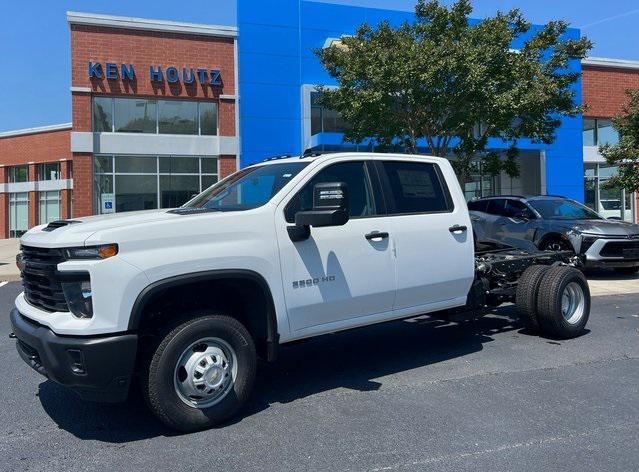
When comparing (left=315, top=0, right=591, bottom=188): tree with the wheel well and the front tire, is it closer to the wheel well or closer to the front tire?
the wheel well

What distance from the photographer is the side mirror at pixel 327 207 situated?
4.25m

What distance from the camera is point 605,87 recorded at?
2738 centimetres

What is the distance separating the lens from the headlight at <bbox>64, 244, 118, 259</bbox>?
3729 mm

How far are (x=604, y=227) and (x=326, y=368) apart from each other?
8301 mm

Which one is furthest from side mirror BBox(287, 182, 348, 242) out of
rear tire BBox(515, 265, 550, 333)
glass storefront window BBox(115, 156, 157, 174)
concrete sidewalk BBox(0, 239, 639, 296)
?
glass storefront window BBox(115, 156, 157, 174)

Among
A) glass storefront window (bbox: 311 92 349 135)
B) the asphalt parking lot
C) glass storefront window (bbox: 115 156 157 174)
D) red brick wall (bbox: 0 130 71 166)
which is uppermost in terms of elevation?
red brick wall (bbox: 0 130 71 166)

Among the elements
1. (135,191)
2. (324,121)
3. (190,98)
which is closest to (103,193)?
(135,191)

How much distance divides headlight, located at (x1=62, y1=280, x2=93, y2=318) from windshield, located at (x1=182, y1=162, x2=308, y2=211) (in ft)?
4.24

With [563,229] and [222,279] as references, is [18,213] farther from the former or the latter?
[222,279]

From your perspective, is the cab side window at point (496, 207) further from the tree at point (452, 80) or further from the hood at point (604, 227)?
the hood at point (604, 227)

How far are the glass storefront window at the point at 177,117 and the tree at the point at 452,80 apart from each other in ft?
31.5

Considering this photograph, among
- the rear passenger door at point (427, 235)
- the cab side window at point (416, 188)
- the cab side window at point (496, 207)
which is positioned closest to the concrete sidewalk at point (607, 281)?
the cab side window at point (496, 207)

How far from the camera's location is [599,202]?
91.5 ft

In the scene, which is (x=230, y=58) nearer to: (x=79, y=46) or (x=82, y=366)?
(x=79, y=46)
